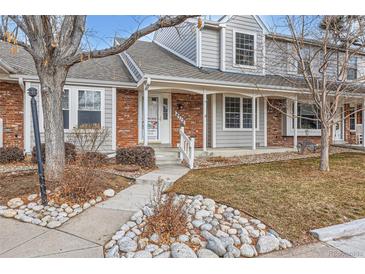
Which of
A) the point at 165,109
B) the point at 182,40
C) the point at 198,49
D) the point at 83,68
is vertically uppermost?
the point at 182,40

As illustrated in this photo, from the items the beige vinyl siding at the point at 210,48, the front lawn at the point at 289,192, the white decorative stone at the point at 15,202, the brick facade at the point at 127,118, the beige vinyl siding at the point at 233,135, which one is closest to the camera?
the front lawn at the point at 289,192

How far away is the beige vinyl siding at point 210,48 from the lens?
1160 cm

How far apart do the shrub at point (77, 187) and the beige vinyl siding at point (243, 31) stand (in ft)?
28.5

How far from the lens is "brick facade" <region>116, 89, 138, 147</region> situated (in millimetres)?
10094

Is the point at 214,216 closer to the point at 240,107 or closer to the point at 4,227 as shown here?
the point at 4,227

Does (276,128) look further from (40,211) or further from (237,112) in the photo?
(40,211)

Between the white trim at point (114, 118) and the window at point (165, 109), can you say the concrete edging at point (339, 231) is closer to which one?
the white trim at point (114, 118)

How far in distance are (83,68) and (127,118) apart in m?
2.54

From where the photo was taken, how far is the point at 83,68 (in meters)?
10.2

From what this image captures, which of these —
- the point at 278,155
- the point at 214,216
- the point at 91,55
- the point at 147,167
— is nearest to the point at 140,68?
the point at 147,167

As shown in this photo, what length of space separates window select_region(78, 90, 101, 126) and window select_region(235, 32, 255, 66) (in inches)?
248

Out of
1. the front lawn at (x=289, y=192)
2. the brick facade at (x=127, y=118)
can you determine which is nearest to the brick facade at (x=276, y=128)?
the front lawn at (x=289, y=192)

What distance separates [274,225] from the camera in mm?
3781

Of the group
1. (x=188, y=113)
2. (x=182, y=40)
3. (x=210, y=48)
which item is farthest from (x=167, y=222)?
(x=182, y=40)
